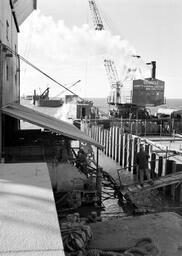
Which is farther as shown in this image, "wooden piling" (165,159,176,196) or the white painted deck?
"wooden piling" (165,159,176,196)

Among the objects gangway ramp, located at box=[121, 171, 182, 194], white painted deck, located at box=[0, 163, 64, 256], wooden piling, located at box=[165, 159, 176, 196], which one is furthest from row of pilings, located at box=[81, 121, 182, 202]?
white painted deck, located at box=[0, 163, 64, 256]

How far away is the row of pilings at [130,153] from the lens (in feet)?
60.6

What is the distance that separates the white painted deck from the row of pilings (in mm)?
6986

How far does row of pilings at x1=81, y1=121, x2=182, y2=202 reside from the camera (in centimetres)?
1846

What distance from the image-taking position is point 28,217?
562 cm

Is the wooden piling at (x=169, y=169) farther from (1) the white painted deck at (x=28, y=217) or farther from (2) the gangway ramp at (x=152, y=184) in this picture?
(1) the white painted deck at (x=28, y=217)

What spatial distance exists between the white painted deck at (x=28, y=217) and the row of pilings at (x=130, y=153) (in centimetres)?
699

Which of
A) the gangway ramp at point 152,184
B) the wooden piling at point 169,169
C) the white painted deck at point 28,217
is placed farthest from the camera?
the wooden piling at point 169,169

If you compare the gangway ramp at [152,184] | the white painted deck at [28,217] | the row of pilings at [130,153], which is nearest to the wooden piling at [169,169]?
the row of pilings at [130,153]

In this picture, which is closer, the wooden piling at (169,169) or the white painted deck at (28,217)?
the white painted deck at (28,217)

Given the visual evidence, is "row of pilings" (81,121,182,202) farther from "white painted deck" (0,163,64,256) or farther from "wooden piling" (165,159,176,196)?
"white painted deck" (0,163,64,256)

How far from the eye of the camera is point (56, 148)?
688 inches

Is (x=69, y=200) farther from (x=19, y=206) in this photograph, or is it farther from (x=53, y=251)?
(x=53, y=251)

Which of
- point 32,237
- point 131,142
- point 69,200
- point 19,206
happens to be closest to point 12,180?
point 19,206
